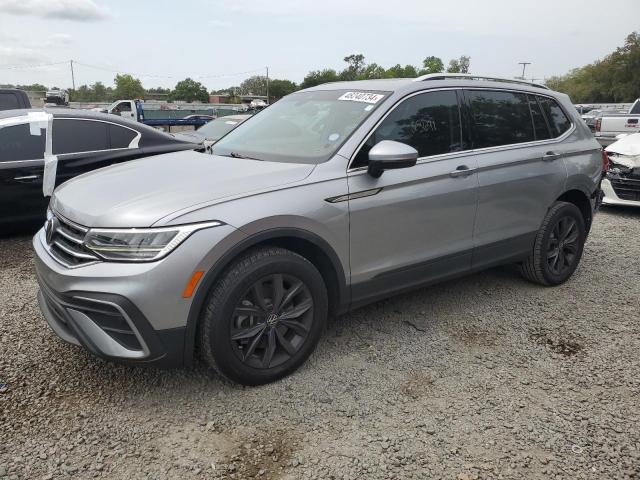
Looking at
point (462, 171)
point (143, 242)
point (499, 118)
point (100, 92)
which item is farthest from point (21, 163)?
point (100, 92)

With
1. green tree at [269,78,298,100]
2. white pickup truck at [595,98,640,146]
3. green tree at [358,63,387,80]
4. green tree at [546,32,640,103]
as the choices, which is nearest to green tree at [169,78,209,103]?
green tree at [269,78,298,100]

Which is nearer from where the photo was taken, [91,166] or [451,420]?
[451,420]

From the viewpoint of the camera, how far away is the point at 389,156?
2.93m

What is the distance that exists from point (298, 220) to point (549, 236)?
8.47 feet

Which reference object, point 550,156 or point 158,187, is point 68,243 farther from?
point 550,156

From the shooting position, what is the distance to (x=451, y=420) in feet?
8.78

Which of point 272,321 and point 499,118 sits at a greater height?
point 499,118

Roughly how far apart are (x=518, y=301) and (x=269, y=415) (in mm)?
2530

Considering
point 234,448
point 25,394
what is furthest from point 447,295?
point 25,394

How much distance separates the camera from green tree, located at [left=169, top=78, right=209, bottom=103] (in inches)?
4104

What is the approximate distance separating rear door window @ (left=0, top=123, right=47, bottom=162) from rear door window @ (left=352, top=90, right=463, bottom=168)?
3.99 m

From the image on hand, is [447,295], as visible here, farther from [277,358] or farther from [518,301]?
[277,358]

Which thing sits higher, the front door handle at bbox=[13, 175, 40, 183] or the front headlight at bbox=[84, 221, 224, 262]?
the front headlight at bbox=[84, 221, 224, 262]

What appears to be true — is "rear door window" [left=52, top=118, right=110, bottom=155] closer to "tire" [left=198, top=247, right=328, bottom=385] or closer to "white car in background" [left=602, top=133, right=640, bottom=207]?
"tire" [left=198, top=247, right=328, bottom=385]
